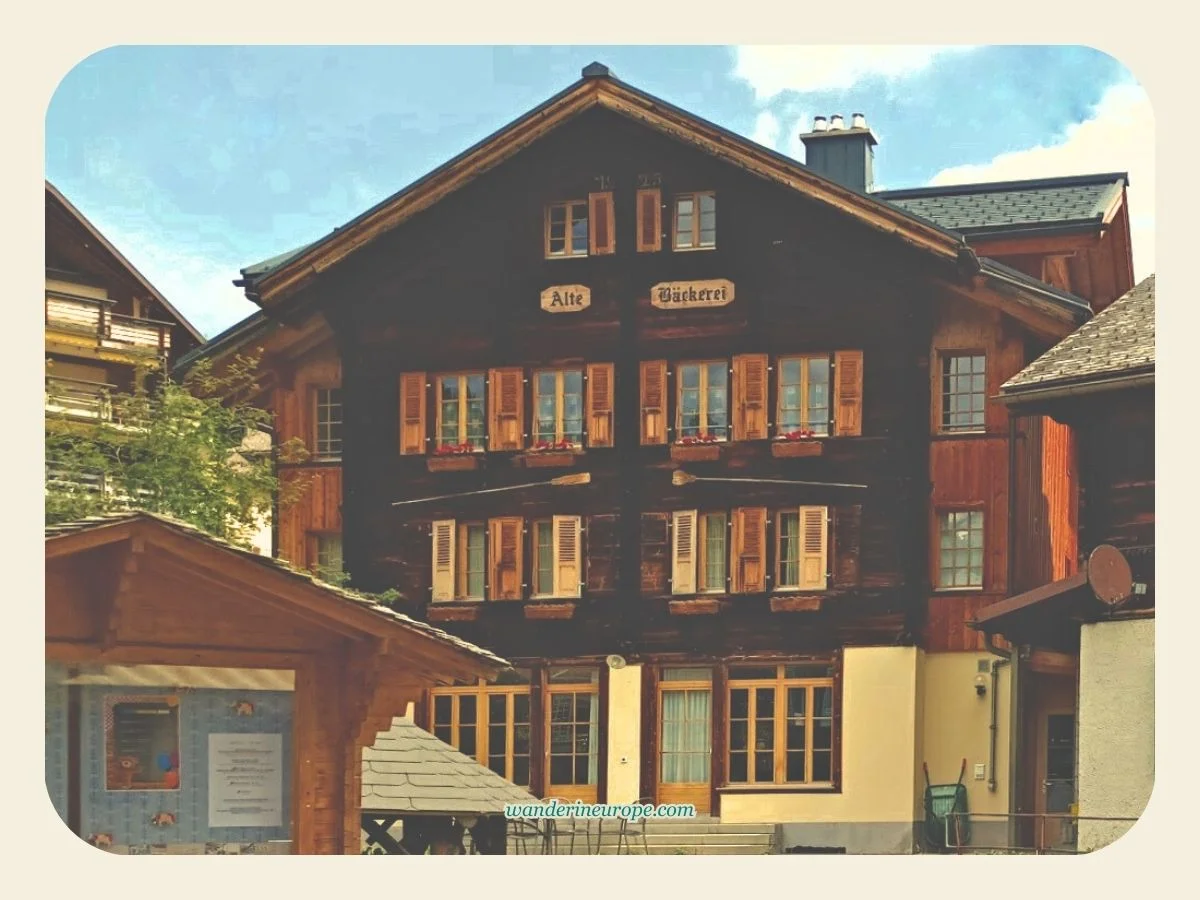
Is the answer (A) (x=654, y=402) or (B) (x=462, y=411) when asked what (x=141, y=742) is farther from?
(A) (x=654, y=402)

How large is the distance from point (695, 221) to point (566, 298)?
0.92 metres

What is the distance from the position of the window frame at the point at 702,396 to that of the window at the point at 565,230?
0.93 meters

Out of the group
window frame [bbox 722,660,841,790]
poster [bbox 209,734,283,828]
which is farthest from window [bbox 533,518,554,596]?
poster [bbox 209,734,283,828]

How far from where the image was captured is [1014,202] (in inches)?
556

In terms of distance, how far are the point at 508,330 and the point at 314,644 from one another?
8.29 ft

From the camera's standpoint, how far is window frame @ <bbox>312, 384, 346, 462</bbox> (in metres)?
14.7

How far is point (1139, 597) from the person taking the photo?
1380 centimetres

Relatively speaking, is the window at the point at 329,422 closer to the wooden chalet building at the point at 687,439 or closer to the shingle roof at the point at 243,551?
the wooden chalet building at the point at 687,439

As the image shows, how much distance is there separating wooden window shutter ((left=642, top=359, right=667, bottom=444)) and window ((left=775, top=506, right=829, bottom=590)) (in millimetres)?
893

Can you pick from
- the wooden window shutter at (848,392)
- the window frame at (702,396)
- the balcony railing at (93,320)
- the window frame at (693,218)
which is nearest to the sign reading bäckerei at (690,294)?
the window frame at (693,218)

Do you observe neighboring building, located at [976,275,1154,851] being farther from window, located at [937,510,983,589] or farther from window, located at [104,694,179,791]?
window, located at [104,694,179,791]

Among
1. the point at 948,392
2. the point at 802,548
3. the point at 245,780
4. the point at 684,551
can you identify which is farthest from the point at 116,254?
the point at 948,392

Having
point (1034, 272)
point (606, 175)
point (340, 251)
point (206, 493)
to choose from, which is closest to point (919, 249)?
point (1034, 272)

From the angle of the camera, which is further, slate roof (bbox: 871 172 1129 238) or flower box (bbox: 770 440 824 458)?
flower box (bbox: 770 440 824 458)
